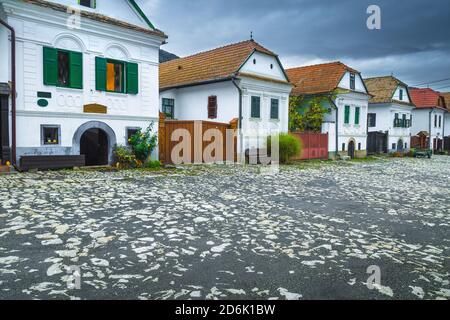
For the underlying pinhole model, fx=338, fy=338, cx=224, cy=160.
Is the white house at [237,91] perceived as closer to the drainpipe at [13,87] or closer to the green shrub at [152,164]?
the green shrub at [152,164]

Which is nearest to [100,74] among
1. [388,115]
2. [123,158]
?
[123,158]

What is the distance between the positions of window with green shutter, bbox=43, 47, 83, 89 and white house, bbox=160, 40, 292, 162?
901 cm

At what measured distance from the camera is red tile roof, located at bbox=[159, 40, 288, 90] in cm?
2147

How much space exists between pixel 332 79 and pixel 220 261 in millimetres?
26354

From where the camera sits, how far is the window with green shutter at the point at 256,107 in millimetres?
21875

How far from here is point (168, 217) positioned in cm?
635

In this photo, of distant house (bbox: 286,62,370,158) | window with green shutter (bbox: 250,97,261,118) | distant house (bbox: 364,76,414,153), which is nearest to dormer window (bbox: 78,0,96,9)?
window with green shutter (bbox: 250,97,261,118)

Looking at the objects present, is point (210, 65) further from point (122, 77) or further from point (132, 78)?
point (122, 77)

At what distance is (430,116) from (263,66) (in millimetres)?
30756

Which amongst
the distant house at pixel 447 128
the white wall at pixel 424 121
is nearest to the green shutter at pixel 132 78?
the white wall at pixel 424 121

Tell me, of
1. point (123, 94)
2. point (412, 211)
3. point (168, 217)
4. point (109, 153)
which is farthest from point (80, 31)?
point (412, 211)

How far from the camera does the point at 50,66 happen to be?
1359cm

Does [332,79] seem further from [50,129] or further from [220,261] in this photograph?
[220,261]

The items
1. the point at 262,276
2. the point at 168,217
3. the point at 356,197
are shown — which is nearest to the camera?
the point at 262,276
